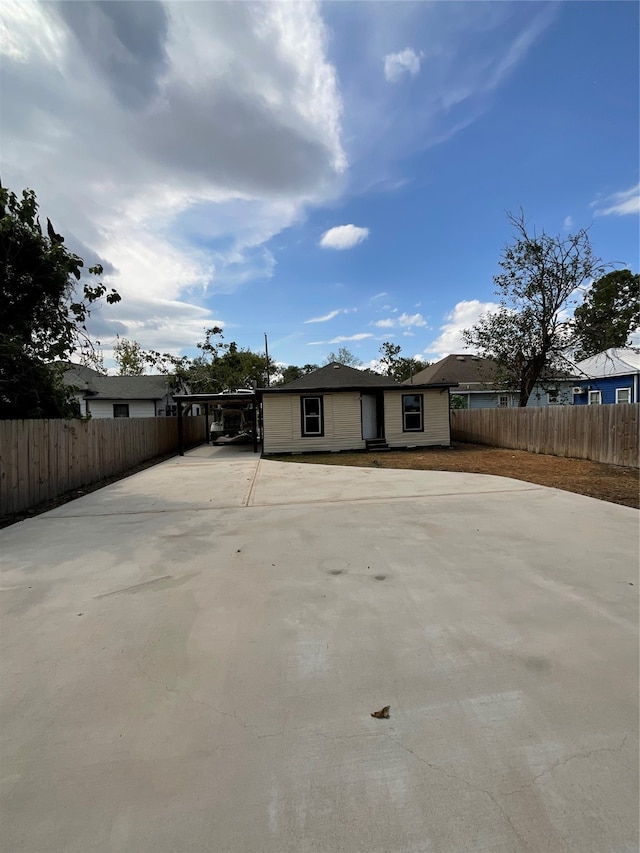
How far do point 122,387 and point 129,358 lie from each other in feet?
47.5

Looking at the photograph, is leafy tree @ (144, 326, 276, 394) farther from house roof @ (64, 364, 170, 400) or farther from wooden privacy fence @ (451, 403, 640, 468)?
wooden privacy fence @ (451, 403, 640, 468)

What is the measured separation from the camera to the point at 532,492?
685 cm

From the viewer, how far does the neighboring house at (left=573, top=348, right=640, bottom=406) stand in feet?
61.4

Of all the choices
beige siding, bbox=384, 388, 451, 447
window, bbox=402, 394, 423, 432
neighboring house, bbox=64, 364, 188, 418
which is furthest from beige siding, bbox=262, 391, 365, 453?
neighboring house, bbox=64, 364, 188, 418

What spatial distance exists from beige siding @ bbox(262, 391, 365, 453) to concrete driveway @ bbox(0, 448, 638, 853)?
1013 centimetres

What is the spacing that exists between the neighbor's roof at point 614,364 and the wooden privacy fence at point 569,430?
6.36m

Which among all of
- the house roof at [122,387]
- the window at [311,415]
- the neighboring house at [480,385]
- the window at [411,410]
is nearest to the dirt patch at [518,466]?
the window at [311,415]

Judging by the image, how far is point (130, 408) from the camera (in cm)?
2480

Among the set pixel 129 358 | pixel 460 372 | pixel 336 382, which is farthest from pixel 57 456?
pixel 129 358

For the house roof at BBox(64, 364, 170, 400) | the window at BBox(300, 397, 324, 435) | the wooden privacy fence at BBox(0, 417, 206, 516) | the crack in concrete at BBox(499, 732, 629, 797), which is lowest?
the crack in concrete at BBox(499, 732, 629, 797)

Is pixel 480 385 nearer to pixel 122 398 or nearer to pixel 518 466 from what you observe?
pixel 518 466

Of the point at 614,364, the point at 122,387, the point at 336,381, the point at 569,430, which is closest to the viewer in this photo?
the point at 569,430

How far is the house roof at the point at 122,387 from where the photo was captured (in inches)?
949

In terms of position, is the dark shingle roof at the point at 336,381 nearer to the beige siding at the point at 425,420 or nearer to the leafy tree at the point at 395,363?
the beige siding at the point at 425,420
